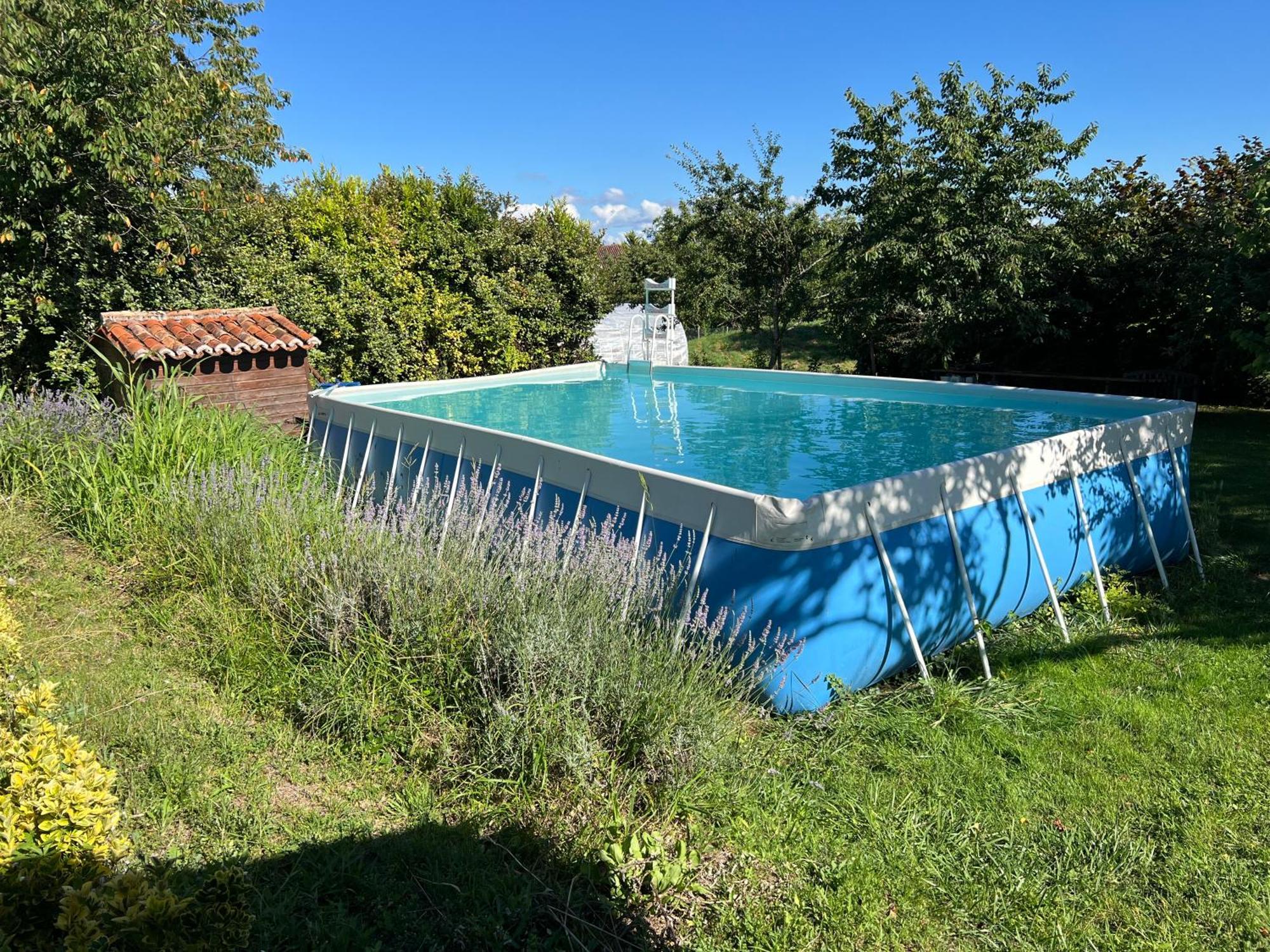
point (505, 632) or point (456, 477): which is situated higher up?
point (456, 477)

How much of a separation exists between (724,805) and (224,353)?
7.41m

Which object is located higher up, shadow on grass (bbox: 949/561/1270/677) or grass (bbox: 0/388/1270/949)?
shadow on grass (bbox: 949/561/1270/677)

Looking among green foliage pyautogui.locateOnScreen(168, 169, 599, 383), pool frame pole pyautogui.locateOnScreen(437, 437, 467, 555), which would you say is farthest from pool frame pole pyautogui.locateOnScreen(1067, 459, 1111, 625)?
green foliage pyautogui.locateOnScreen(168, 169, 599, 383)

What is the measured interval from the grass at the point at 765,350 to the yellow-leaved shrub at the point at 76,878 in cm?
1734

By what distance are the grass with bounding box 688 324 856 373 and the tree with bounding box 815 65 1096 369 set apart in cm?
623

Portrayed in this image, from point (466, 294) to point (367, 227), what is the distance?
1.79 metres

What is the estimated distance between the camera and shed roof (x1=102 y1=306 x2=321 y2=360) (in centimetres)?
813

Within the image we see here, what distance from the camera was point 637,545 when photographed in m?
4.46

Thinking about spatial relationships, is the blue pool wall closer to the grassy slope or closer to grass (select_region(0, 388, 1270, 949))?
grass (select_region(0, 388, 1270, 949))

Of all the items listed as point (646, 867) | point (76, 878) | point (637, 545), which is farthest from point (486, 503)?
point (76, 878)

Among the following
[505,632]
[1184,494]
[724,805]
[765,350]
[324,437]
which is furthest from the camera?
[765,350]

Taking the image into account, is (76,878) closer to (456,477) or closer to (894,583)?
(894,583)

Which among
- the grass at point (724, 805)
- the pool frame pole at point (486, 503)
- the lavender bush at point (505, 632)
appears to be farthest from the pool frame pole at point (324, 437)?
the grass at point (724, 805)

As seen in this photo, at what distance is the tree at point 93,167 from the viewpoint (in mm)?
8102
